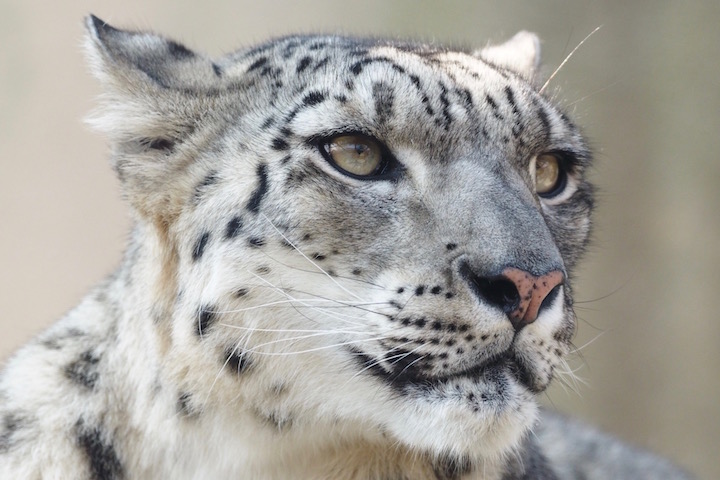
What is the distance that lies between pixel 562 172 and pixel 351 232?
42.6 inches

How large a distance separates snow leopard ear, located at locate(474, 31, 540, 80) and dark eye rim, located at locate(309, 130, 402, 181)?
1.20m

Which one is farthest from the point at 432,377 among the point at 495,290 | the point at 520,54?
the point at 520,54

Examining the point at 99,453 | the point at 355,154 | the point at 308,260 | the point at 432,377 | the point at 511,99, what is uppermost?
the point at 511,99

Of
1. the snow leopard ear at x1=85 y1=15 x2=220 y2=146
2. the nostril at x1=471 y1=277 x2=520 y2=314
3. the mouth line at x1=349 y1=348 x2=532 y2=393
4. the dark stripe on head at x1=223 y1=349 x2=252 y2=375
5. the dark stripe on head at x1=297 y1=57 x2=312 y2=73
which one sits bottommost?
the dark stripe on head at x1=223 y1=349 x2=252 y2=375

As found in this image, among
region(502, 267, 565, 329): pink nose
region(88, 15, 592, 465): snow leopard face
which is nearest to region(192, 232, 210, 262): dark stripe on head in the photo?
region(88, 15, 592, 465): snow leopard face

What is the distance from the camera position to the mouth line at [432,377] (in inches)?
103

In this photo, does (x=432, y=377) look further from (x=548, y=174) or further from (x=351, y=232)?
(x=548, y=174)

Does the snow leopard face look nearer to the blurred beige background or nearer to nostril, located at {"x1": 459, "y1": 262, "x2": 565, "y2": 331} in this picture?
nostril, located at {"x1": 459, "y1": 262, "x2": 565, "y2": 331}

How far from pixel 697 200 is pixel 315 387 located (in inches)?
218

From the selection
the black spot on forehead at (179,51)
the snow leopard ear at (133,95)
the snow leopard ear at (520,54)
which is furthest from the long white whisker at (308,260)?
the snow leopard ear at (520,54)

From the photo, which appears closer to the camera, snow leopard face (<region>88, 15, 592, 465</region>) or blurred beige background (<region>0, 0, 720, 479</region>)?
snow leopard face (<region>88, 15, 592, 465</region>)

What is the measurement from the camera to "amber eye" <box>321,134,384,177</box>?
9.62 feet

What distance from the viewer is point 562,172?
3.49 metres

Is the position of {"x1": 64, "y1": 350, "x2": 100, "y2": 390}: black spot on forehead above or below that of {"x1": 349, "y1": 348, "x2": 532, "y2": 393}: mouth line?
below
